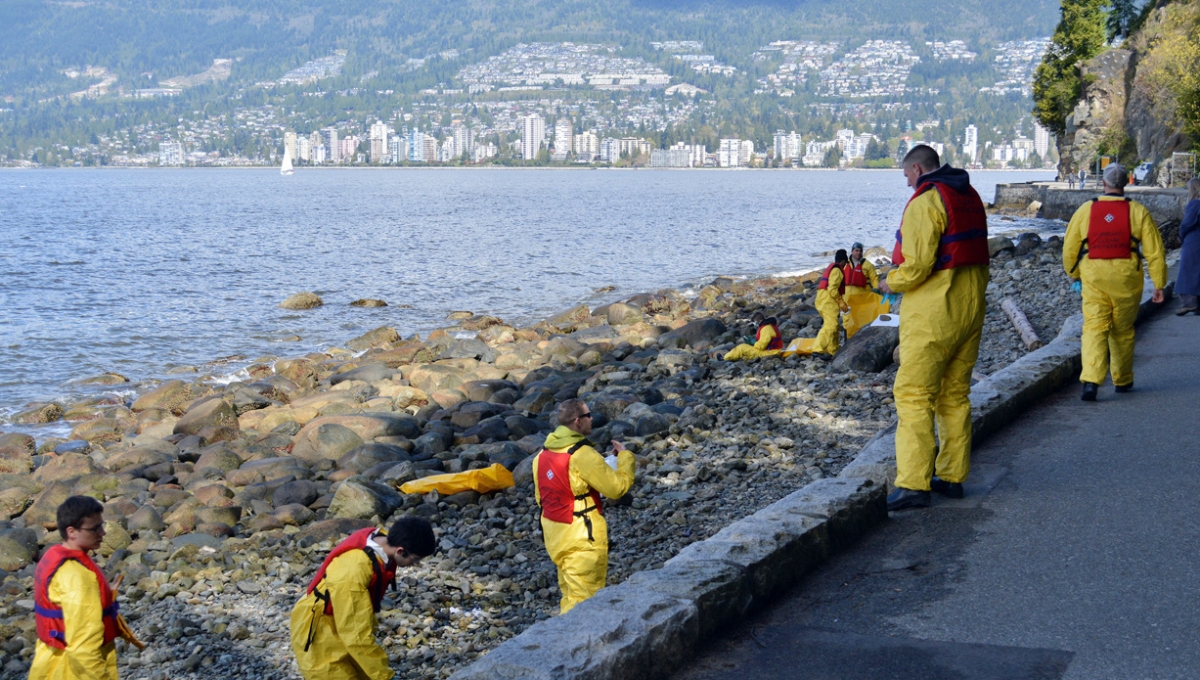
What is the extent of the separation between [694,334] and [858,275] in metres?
5.39

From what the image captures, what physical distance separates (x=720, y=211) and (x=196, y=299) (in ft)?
171

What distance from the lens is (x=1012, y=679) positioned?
407cm

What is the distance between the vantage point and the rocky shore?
24.1 feet

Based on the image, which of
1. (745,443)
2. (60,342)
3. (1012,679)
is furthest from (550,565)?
(60,342)

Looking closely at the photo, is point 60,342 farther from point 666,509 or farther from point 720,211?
point 720,211

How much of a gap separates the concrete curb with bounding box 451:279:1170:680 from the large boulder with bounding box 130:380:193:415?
1348 centimetres

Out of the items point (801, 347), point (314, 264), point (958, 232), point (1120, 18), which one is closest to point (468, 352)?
point (801, 347)

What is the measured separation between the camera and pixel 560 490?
18.8ft

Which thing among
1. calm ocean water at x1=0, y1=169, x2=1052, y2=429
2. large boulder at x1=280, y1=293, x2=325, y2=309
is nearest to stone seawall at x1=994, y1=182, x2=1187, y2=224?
calm ocean water at x1=0, y1=169, x2=1052, y2=429

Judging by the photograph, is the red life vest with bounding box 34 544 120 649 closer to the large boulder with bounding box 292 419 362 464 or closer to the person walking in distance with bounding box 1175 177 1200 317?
the large boulder with bounding box 292 419 362 464

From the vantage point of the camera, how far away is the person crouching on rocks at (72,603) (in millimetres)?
4707

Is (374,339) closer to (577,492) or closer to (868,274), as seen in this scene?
(868,274)

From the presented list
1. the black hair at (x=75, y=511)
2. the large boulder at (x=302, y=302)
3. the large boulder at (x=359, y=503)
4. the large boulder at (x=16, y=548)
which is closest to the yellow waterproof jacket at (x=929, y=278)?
the black hair at (x=75, y=511)

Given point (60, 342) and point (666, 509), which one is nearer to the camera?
point (666, 509)
